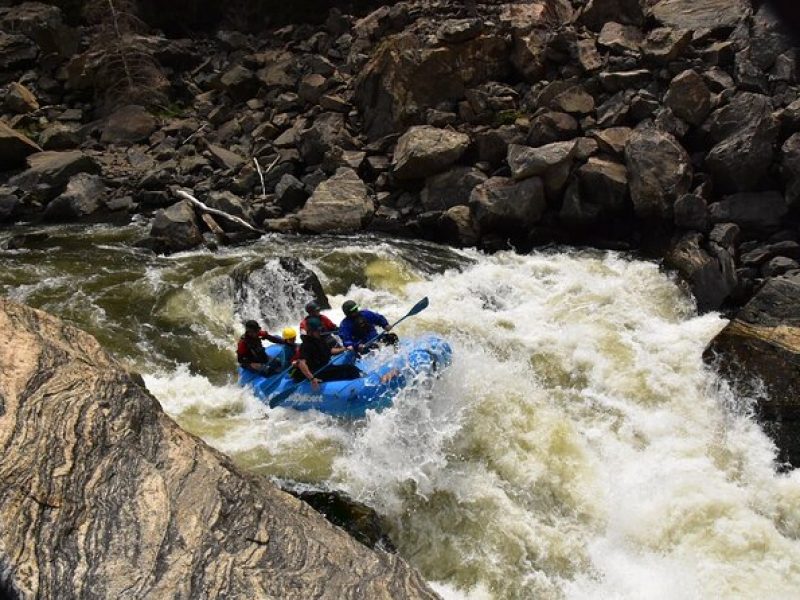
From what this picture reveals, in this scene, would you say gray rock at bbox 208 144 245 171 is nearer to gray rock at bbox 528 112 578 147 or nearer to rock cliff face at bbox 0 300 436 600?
gray rock at bbox 528 112 578 147

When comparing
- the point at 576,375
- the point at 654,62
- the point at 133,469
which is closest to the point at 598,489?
the point at 576,375

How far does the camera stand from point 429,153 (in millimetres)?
13156

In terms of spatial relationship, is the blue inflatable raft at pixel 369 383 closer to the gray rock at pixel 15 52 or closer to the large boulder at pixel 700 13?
the large boulder at pixel 700 13

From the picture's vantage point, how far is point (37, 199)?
583 inches

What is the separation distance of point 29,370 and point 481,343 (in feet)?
19.4

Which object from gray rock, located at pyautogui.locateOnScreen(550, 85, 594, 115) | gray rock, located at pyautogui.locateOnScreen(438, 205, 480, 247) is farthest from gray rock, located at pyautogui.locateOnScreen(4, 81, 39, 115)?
gray rock, located at pyautogui.locateOnScreen(550, 85, 594, 115)

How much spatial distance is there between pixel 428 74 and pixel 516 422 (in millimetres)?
10191

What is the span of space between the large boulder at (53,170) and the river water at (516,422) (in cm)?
426

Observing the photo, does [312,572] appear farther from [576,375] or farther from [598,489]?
[576,375]

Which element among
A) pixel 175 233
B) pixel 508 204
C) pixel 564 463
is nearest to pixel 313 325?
pixel 564 463

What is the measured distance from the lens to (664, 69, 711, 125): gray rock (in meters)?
11.9

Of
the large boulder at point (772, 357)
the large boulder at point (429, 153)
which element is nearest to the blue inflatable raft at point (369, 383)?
the large boulder at point (772, 357)

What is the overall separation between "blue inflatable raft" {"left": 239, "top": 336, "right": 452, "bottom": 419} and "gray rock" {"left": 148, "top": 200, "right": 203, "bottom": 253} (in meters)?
5.26

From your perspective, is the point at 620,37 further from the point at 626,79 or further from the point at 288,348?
the point at 288,348
